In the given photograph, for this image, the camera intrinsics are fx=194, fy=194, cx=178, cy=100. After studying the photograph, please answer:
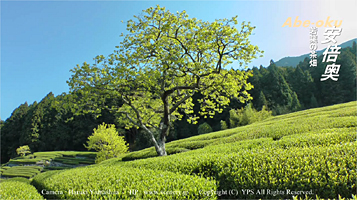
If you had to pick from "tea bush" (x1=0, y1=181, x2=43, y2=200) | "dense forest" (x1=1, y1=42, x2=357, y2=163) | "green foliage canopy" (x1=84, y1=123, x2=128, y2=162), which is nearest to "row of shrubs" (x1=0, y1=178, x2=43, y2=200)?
"tea bush" (x1=0, y1=181, x2=43, y2=200)

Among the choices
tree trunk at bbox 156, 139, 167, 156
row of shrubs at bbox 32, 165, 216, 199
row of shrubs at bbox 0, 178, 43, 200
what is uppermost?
tree trunk at bbox 156, 139, 167, 156

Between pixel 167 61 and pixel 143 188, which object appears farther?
pixel 167 61

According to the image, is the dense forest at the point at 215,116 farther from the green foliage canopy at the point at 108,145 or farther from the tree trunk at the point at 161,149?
the tree trunk at the point at 161,149

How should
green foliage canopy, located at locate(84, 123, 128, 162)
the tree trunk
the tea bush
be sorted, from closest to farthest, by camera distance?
the tea bush → the tree trunk → green foliage canopy, located at locate(84, 123, 128, 162)

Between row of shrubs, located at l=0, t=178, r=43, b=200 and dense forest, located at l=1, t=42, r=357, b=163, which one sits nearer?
row of shrubs, located at l=0, t=178, r=43, b=200

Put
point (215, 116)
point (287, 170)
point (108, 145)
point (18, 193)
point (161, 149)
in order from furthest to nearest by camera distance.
→ point (215, 116) < point (108, 145) < point (161, 149) < point (18, 193) < point (287, 170)

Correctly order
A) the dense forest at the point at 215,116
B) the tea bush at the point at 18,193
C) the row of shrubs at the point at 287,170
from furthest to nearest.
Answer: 1. the dense forest at the point at 215,116
2. the tea bush at the point at 18,193
3. the row of shrubs at the point at 287,170

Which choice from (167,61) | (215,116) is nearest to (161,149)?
(167,61)

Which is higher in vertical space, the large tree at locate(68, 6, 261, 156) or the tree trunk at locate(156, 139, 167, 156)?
the large tree at locate(68, 6, 261, 156)

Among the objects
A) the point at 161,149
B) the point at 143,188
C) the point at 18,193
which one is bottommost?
the point at 18,193

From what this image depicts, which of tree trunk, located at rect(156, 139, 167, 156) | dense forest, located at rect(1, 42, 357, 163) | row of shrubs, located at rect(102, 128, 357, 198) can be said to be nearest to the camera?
row of shrubs, located at rect(102, 128, 357, 198)

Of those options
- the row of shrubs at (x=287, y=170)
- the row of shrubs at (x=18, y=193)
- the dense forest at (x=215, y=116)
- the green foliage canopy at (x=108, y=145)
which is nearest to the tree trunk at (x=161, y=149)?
the row of shrubs at (x=287, y=170)

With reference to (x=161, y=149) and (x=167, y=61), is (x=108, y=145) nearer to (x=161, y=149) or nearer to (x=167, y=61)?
(x=161, y=149)

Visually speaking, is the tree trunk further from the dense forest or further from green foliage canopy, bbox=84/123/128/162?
the dense forest
